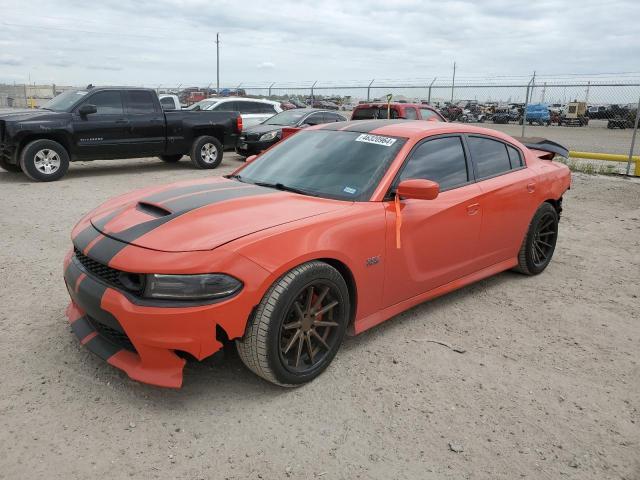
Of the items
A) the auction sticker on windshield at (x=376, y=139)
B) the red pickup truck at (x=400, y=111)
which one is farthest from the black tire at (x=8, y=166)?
the auction sticker on windshield at (x=376, y=139)

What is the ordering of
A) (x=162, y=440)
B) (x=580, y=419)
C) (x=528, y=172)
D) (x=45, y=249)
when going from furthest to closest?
1. (x=45, y=249)
2. (x=528, y=172)
3. (x=580, y=419)
4. (x=162, y=440)

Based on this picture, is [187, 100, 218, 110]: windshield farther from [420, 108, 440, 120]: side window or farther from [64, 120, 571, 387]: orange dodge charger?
[64, 120, 571, 387]: orange dodge charger

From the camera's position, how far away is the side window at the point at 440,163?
12.1 feet

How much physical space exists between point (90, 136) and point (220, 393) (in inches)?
332

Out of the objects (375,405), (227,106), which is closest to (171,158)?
(227,106)

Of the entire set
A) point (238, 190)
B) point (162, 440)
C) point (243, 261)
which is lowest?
point (162, 440)

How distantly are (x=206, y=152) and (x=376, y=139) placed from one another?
28.0 feet

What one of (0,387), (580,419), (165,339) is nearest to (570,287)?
(580,419)

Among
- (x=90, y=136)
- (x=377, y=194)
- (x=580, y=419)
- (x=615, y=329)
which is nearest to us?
(x=580, y=419)

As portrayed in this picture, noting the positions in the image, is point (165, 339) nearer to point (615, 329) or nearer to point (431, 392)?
point (431, 392)

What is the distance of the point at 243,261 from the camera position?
8.82 feet

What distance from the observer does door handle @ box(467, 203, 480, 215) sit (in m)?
3.96

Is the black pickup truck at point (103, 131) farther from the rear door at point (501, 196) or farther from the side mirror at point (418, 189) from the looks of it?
the side mirror at point (418, 189)

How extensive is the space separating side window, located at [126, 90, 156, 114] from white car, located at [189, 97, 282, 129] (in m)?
4.66
